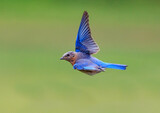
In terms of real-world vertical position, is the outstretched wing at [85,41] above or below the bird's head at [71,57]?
above

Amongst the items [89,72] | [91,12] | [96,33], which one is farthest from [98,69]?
[91,12]

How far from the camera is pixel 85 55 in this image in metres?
2.33

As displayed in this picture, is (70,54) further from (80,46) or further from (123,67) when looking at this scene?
(123,67)

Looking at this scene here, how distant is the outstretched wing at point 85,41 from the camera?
2.34 metres

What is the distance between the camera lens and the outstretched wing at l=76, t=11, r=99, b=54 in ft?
7.68

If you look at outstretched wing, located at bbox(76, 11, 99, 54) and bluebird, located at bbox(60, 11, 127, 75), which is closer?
bluebird, located at bbox(60, 11, 127, 75)

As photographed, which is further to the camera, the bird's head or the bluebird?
the bird's head

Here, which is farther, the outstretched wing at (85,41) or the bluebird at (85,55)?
the outstretched wing at (85,41)

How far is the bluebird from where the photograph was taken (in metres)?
2.21

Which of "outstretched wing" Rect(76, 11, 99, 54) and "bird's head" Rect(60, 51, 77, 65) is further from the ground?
"outstretched wing" Rect(76, 11, 99, 54)

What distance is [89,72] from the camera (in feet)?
7.13

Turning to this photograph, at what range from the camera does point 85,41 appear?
7.86ft

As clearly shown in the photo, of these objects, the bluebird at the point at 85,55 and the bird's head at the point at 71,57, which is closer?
the bluebird at the point at 85,55

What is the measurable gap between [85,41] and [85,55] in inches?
3.7
